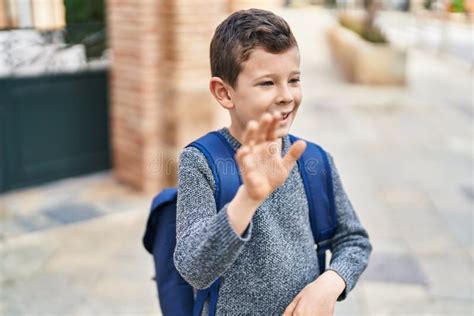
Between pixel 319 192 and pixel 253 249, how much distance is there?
0.28 meters

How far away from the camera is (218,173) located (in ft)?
4.56

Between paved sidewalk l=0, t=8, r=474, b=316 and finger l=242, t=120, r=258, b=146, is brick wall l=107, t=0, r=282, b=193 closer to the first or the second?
paved sidewalk l=0, t=8, r=474, b=316

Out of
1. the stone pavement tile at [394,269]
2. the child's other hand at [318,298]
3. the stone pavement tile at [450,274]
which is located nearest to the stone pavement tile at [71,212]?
the stone pavement tile at [394,269]

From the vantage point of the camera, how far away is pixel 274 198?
148 centimetres

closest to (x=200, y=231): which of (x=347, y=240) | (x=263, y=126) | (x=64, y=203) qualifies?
(x=263, y=126)

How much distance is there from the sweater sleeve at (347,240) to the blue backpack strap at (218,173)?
357mm

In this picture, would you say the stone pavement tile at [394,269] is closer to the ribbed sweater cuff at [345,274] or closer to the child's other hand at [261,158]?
the ribbed sweater cuff at [345,274]

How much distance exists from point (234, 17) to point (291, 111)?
0.29 m

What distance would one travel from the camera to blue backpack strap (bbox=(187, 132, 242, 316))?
1.38 meters

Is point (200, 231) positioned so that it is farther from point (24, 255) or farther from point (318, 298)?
point (24, 255)

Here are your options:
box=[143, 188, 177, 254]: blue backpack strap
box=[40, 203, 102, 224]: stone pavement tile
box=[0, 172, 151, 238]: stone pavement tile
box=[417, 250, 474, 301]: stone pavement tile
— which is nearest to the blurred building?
box=[0, 172, 151, 238]: stone pavement tile

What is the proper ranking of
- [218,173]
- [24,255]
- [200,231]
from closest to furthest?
[200,231], [218,173], [24,255]

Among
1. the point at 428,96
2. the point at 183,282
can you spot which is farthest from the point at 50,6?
the point at 428,96

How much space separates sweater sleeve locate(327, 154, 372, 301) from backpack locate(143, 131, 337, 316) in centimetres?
2
